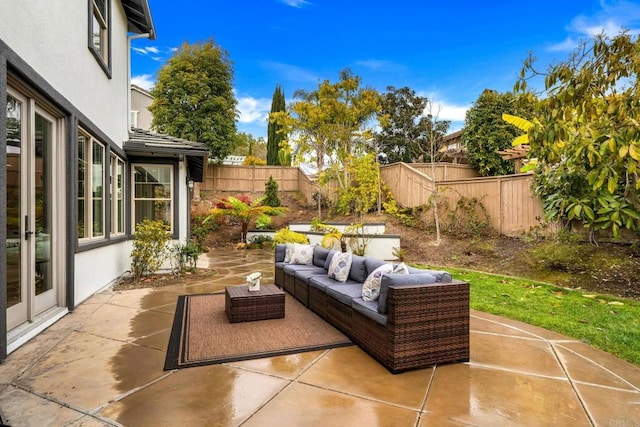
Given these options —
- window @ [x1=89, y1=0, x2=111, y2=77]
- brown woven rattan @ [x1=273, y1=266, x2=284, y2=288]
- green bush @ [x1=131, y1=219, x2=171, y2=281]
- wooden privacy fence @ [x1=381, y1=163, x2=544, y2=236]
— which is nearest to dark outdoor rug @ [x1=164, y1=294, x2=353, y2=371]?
brown woven rattan @ [x1=273, y1=266, x2=284, y2=288]

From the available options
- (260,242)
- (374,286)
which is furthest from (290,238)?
(374,286)

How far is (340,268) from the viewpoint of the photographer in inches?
208

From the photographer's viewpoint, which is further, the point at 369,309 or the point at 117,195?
the point at 117,195

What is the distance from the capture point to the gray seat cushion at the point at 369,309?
347 cm

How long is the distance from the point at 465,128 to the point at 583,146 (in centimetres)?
1255

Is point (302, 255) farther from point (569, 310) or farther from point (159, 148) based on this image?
point (569, 310)

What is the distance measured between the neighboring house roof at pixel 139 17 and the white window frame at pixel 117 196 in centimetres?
340

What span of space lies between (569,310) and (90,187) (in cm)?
799

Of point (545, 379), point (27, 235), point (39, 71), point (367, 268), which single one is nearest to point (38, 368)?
point (27, 235)

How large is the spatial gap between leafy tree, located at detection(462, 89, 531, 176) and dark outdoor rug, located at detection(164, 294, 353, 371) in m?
13.4

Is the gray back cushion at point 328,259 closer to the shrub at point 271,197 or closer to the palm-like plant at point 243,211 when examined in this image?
the palm-like plant at point 243,211

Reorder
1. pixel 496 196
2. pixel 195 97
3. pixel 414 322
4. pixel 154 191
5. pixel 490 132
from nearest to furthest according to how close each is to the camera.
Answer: pixel 414 322
pixel 154 191
pixel 496 196
pixel 490 132
pixel 195 97

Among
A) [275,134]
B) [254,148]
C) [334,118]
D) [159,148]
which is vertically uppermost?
[254,148]

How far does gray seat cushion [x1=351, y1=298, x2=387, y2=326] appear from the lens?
3470 millimetres
